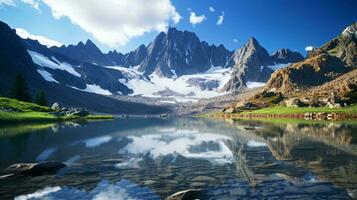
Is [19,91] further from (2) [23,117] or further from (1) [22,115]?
(2) [23,117]

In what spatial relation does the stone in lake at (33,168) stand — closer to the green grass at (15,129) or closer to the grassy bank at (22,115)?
the green grass at (15,129)

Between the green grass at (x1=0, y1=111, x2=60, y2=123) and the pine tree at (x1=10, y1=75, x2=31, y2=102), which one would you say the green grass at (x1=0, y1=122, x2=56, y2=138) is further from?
the pine tree at (x1=10, y1=75, x2=31, y2=102)

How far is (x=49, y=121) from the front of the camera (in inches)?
4286

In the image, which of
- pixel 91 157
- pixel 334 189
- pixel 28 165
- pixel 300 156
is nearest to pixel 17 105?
pixel 91 157

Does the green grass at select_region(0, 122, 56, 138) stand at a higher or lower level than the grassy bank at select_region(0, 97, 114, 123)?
lower

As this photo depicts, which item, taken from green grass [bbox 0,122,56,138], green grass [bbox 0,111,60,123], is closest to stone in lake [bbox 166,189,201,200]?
green grass [bbox 0,122,56,138]

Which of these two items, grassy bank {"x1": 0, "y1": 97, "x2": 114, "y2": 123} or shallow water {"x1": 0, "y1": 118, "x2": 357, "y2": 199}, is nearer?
shallow water {"x1": 0, "y1": 118, "x2": 357, "y2": 199}

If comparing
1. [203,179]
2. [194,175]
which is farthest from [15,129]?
[203,179]

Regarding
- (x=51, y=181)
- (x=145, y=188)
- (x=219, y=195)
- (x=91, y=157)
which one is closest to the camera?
(x=219, y=195)

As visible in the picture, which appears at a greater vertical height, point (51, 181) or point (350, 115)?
point (350, 115)

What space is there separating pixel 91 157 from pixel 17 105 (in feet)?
303

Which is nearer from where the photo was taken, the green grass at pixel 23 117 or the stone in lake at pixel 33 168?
the stone in lake at pixel 33 168

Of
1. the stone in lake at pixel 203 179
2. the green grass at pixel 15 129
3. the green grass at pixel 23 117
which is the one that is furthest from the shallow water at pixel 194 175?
the green grass at pixel 23 117

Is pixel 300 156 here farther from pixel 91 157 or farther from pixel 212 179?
pixel 91 157
